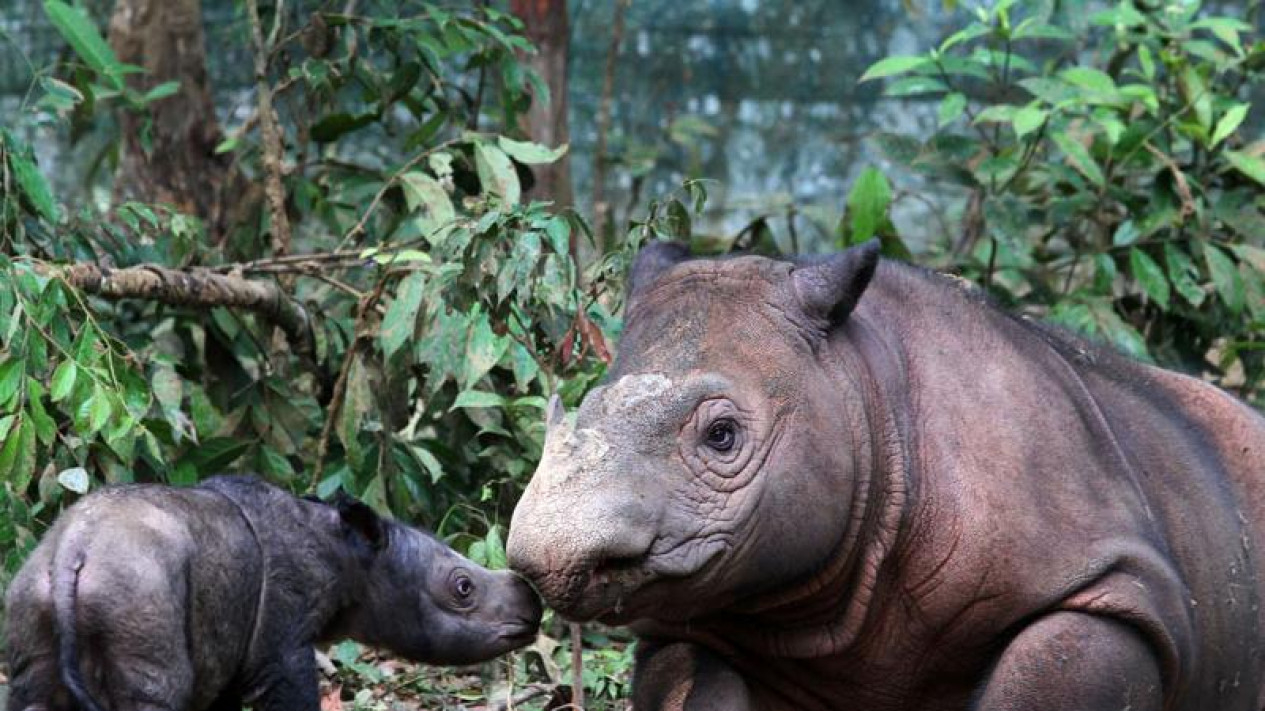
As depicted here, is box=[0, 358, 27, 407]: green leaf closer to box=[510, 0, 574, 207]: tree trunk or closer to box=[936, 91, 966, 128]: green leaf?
box=[510, 0, 574, 207]: tree trunk

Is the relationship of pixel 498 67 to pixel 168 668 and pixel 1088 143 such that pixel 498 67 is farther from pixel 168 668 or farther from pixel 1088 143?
pixel 168 668

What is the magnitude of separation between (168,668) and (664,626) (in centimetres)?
124

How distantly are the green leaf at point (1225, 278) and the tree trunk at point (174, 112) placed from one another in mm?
4626

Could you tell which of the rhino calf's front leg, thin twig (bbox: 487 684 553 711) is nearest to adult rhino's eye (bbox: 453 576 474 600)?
thin twig (bbox: 487 684 553 711)

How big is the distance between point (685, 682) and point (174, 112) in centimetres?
582

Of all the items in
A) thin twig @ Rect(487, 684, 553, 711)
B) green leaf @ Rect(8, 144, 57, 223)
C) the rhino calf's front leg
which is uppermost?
green leaf @ Rect(8, 144, 57, 223)

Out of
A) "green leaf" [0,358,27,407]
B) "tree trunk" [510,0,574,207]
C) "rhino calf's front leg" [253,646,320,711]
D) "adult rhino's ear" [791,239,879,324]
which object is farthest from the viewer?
"tree trunk" [510,0,574,207]

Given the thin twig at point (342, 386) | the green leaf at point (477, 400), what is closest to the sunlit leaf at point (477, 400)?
the green leaf at point (477, 400)

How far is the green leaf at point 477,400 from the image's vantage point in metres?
7.00

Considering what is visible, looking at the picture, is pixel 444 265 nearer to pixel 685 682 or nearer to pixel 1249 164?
pixel 685 682

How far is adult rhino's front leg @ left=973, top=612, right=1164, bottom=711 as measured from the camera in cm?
478

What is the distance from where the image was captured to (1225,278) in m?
8.67

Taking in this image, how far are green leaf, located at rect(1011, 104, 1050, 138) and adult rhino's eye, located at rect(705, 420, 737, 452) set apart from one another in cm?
412

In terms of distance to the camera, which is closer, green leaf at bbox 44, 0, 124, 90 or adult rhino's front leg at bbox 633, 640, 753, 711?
adult rhino's front leg at bbox 633, 640, 753, 711
